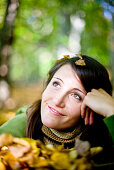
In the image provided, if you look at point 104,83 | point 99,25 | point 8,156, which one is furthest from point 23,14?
point 8,156

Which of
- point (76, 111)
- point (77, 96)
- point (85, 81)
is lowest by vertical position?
point (76, 111)

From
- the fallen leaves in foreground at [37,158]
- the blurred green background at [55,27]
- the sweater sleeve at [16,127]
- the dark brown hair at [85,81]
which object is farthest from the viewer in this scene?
the blurred green background at [55,27]

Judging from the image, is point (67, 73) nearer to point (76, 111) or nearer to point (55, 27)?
point (76, 111)

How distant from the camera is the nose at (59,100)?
4.41ft

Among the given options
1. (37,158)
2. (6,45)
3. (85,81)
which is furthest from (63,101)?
(6,45)

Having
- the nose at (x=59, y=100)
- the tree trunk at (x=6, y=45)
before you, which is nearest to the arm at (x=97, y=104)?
the nose at (x=59, y=100)

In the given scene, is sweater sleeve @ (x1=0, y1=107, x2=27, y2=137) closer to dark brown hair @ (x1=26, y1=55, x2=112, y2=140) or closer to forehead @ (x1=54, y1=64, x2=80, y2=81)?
dark brown hair @ (x1=26, y1=55, x2=112, y2=140)

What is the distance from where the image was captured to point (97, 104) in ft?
4.47

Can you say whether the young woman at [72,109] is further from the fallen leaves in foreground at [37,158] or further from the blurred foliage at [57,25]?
the blurred foliage at [57,25]

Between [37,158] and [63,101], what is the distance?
25.6 inches

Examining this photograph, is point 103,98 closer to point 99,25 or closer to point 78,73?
point 78,73

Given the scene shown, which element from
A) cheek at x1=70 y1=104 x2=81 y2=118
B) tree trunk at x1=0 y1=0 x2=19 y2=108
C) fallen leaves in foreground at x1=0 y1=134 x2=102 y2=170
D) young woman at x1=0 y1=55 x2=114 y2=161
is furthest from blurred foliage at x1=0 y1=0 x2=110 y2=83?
fallen leaves in foreground at x1=0 y1=134 x2=102 y2=170

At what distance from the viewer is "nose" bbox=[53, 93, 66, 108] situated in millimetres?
1343

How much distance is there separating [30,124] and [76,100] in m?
0.53
